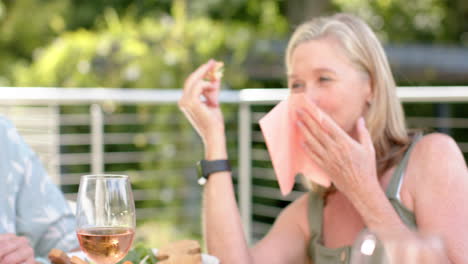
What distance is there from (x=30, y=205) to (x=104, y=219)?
2.18 feet

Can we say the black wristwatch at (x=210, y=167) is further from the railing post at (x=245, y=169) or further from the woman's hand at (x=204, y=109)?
the railing post at (x=245, y=169)

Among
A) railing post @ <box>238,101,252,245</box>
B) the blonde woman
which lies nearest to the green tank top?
the blonde woman

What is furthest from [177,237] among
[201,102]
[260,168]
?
[201,102]

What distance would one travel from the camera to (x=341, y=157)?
1.63m

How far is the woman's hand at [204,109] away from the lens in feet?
6.05

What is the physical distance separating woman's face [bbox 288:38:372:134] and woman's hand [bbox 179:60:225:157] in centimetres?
24

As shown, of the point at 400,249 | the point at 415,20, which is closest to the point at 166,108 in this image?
the point at 400,249

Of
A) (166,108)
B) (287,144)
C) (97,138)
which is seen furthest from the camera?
(166,108)

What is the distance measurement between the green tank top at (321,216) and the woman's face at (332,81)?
0.19m

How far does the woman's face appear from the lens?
71.2 inches

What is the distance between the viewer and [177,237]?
17.4 feet

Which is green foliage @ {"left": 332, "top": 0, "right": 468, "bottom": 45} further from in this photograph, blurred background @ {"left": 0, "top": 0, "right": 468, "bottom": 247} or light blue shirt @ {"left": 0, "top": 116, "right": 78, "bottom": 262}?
light blue shirt @ {"left": 0, "top": 116, "right": 78, "bottom": 262}

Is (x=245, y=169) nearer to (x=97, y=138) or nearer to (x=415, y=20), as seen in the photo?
(x=97, y=138)

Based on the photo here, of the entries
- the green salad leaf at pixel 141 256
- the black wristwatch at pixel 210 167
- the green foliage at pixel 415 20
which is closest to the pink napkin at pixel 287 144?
the black wristwatch at pixel 210 167
